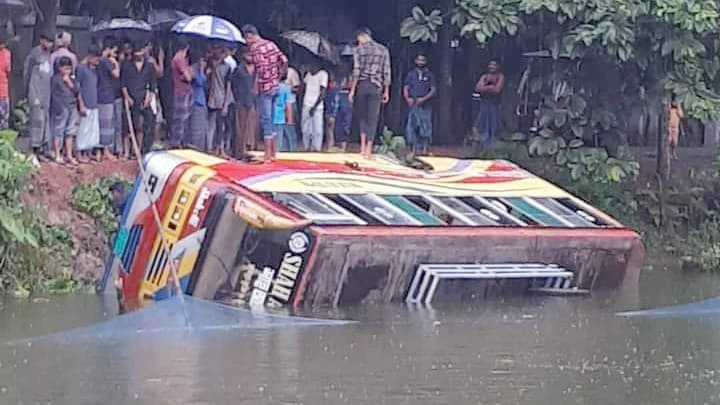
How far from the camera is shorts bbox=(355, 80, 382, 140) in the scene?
23750 millimetres

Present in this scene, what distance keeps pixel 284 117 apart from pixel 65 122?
3.55m

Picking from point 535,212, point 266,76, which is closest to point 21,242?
point 266,76

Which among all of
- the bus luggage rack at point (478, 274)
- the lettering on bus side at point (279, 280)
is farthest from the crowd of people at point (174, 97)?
the lettering on bus side at point (279, 280)

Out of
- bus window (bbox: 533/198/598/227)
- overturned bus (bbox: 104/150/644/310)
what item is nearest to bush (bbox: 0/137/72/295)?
overturned bus (bbox: 104/150/644/310)

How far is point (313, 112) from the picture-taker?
27125 millimetres

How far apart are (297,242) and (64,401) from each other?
6174 millimetres

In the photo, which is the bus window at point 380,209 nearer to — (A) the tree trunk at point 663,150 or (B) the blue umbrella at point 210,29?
(B) the blue umbrella at point 210,29

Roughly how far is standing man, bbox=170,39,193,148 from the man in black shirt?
0.32 metres

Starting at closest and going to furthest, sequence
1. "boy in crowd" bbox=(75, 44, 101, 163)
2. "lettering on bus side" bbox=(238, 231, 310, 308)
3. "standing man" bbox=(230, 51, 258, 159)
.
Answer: "lettering on bus side" bbox=(238, 231, 310, 308) → "boy in crowd" bbox=(75, 44, 101, 163) → "standing man" bbox=(230, 51, 258, 159)

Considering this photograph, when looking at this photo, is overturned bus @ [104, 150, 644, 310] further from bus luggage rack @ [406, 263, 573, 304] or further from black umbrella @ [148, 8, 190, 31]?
black umbrella @ [148, 8, 190, 31]

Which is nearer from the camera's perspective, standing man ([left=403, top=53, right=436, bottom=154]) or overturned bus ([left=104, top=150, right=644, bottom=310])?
overturned bus ([left=104, top=150, right=644, bottom=310])

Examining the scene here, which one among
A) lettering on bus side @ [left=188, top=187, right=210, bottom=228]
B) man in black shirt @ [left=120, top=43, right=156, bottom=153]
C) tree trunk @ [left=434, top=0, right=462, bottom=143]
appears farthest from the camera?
tree trunk @ [left=434, top=0, right=462, bottom=143]

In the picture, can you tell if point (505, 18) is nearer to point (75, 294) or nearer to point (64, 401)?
point (75, 294)

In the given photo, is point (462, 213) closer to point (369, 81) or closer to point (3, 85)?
point (369, 81)
